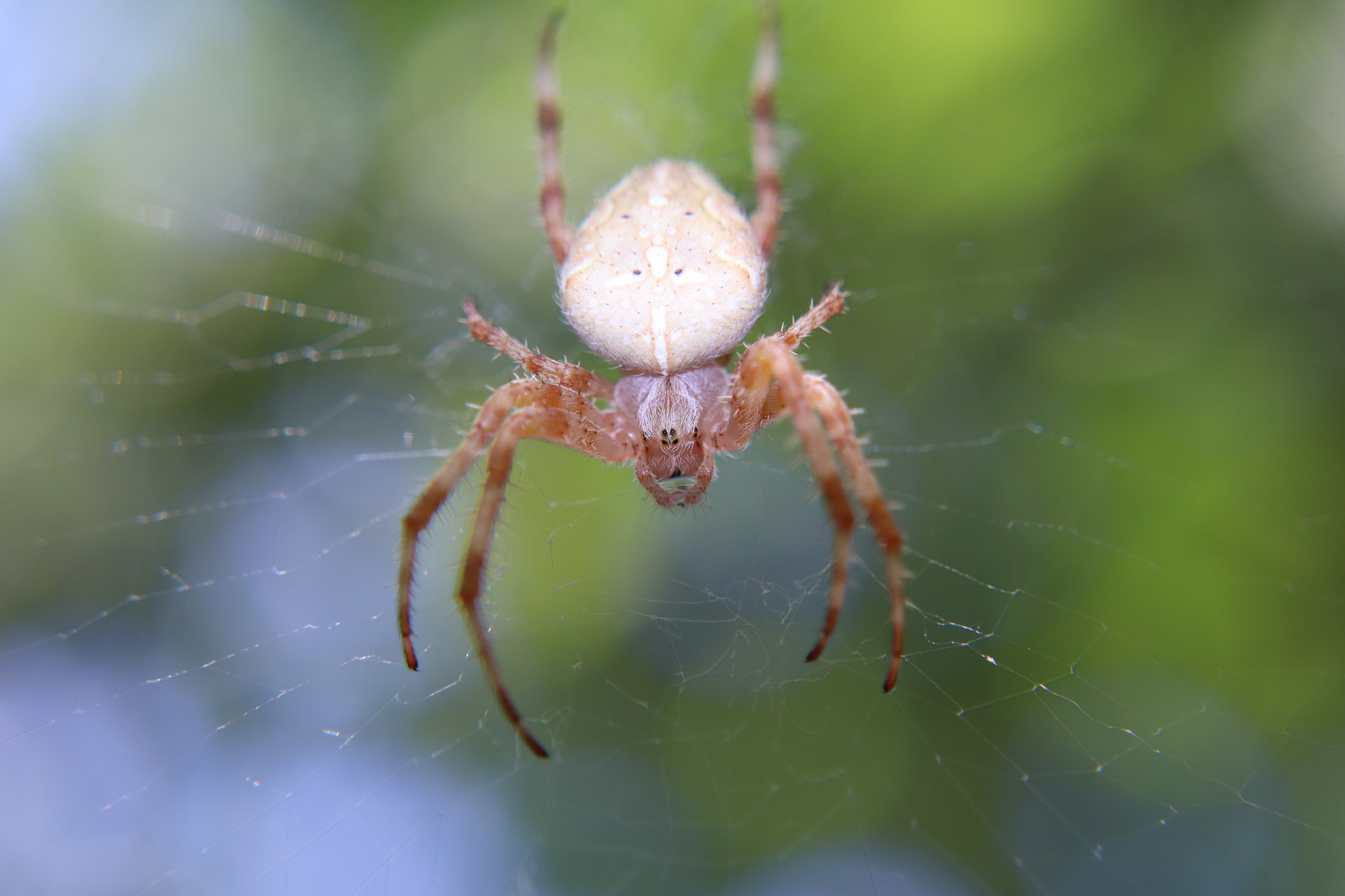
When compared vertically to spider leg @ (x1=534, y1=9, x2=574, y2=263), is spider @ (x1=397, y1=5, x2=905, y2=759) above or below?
below

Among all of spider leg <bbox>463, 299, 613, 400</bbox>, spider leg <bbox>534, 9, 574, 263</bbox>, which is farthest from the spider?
spider leg <bbox>534, 9, 574, 263</bbox>

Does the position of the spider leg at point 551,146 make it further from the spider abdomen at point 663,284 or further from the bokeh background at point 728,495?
the bokeh background at point 728,495

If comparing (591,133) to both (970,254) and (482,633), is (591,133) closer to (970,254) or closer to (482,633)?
(970,254)

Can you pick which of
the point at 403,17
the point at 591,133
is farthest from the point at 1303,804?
the point at 403,17

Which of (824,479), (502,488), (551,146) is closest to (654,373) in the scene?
(502,488)

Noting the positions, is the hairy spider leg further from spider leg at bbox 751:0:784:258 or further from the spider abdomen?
spider leg at bbox 751:0:784:258

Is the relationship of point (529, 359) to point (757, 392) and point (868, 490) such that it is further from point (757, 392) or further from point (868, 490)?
point (868, 490)
